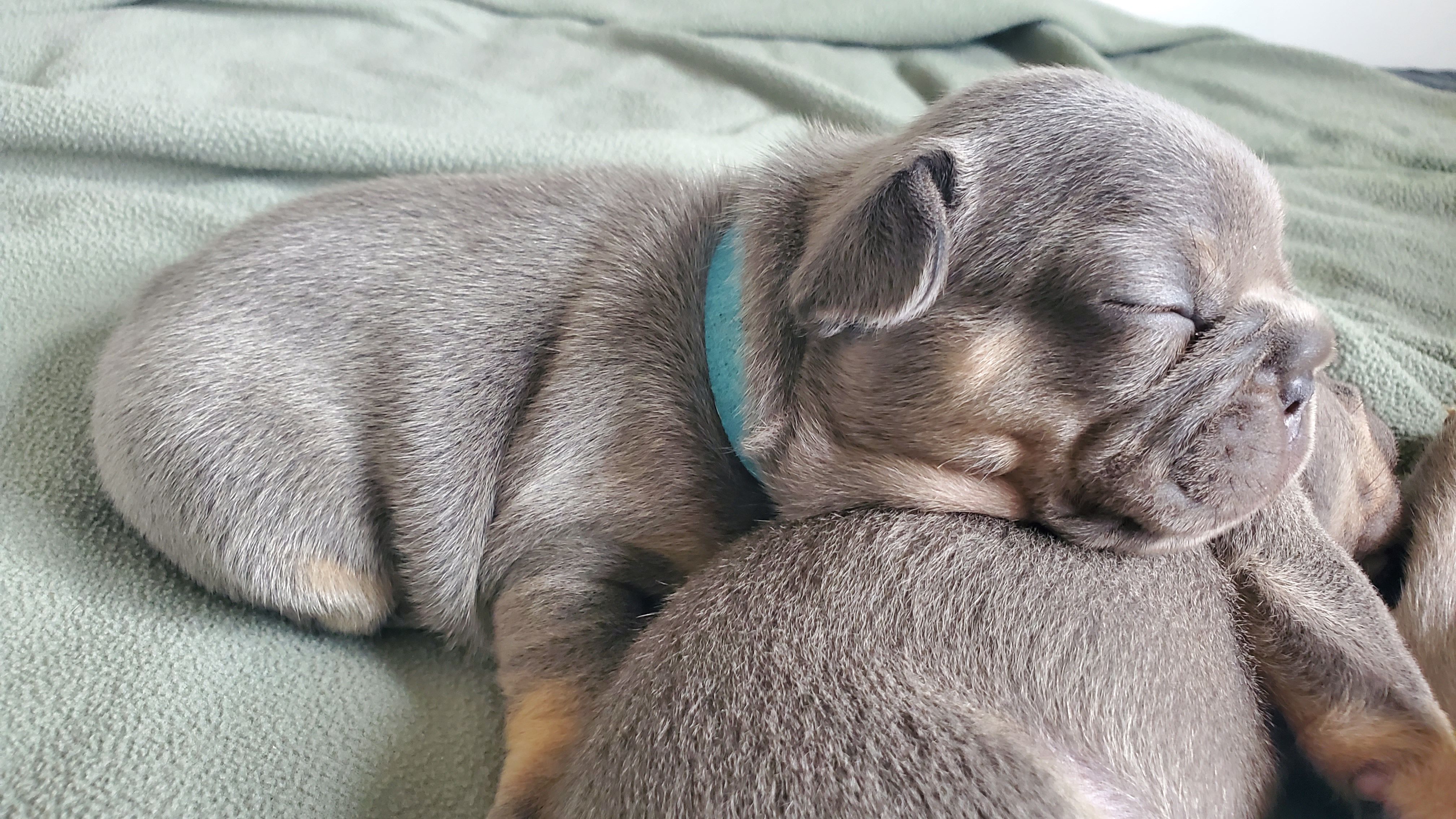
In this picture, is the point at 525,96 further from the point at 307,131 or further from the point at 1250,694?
the point at 1250,694

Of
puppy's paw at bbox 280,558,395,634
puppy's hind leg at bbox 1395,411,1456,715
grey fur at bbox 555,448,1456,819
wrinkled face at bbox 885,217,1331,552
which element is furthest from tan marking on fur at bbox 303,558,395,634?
puppy's hind leg at bbox 1395,411,1456,715

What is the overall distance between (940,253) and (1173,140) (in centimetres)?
46

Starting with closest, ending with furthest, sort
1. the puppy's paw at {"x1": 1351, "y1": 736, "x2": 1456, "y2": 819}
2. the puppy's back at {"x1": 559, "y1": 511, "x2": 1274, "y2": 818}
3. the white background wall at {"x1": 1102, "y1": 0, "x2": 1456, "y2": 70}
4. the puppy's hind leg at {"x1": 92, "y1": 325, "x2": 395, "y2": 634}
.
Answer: the puppy's back at {"x1": 559, "y1": 511, "x2": 1274, "y2": 818} < the puppy's paw at {"x1": 1351, "y1": 736, "x2": 1456, "y2": 819} < the puppy's hind leg at {"x1": 92, "y1": 325, "x2": 395, "y2": 634} < the white background wall at {"x1": 1102, "y1": 0, "x2": 1456, "y2": 70}

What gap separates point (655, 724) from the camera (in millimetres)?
1310

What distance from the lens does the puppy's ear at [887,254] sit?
1.38 meters

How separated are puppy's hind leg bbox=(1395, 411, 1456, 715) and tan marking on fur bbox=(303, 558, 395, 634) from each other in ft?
6.39

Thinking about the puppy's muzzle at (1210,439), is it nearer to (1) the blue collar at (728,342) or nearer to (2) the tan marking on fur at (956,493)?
(2) the tan marking on fur at (956,493)

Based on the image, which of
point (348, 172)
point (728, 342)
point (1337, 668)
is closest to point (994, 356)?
point (728, 342)

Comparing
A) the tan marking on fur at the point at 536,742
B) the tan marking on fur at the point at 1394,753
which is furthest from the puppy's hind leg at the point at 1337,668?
the tan marking on fur at the point at 536,742

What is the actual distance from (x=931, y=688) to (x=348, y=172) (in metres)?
2.31

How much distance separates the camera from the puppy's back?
47.9 inches

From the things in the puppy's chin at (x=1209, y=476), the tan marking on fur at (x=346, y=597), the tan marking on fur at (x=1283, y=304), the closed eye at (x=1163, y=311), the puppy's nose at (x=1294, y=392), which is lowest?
the tan marking on fur at (x=346, y=597)

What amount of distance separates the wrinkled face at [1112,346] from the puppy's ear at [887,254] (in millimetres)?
74

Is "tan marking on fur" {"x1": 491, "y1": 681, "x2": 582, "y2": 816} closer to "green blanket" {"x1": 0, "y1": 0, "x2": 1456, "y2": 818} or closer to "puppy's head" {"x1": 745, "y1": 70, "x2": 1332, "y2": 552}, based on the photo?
"green blanket" {"x1": 0, "y1": 0, "x2": 1456, "y2": 818}
